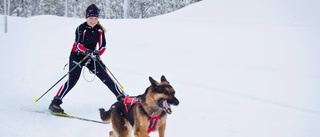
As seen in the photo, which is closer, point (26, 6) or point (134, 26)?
point (134, 26)

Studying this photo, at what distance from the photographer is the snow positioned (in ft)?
19.4

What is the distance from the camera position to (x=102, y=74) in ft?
21.2

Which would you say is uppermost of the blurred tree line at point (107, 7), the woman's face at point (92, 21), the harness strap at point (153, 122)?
the blurred tree line at point (107, 7)

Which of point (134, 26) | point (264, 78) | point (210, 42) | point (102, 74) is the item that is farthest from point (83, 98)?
point (134, 26)

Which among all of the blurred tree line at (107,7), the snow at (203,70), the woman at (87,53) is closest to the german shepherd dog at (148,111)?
the snow at (203,70)

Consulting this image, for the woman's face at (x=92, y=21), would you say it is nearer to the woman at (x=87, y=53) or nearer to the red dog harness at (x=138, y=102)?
the woman at (x=87, y=53)

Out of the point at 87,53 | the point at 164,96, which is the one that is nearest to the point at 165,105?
the point at 164,96

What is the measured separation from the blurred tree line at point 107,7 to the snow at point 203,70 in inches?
749

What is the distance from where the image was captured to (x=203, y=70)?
10688 millimetres

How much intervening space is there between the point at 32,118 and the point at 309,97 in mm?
7230

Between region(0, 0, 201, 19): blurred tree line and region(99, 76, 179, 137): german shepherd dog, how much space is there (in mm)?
30606

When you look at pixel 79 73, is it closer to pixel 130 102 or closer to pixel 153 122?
pixel 130 102

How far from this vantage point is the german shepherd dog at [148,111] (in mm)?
4027

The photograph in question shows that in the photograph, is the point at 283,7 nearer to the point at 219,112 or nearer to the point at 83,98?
the point at 219,112
